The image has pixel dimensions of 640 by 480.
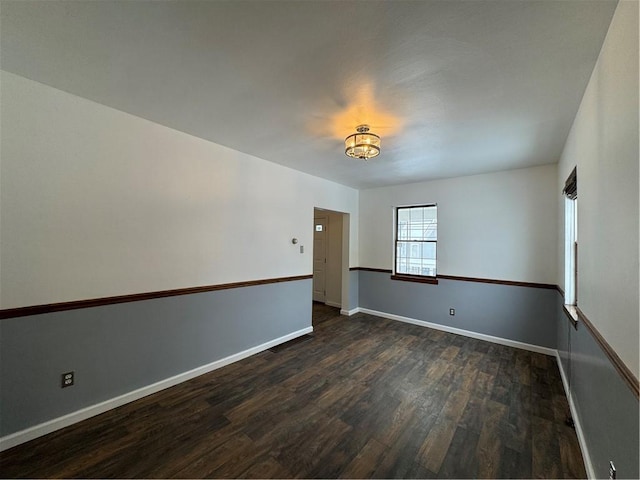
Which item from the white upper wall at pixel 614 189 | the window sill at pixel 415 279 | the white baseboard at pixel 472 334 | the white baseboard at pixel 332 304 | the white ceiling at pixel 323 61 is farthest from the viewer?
the white baseboard at pixel 332 304

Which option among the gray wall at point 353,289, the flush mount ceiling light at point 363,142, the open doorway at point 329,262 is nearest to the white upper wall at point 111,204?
the flush mount ceiling light at point 363,142

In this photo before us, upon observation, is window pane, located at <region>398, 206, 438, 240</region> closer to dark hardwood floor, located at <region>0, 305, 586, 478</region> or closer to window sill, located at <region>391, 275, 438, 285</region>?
window sill, located at <region>391, 275, 438, 285</region>

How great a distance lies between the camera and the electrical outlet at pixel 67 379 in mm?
2035

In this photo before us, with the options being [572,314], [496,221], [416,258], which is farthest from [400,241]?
[572,314]

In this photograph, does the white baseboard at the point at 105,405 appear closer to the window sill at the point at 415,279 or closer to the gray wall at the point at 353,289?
the gray wall at the point at 353,289

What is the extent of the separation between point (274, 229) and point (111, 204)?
6.10 feet

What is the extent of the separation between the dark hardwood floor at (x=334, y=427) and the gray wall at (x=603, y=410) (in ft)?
1.02

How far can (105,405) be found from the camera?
2217mm

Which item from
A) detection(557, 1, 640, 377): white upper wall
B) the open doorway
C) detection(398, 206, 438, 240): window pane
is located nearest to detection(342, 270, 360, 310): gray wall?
the open doorway

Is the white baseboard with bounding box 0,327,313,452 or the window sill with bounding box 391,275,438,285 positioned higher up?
the window sill with bounding box 391,275,438,285

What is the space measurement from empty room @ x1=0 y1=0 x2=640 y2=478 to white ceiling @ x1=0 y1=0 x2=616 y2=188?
15 millimetres

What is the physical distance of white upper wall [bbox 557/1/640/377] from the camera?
1036 mm

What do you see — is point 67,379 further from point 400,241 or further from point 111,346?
point 400,241

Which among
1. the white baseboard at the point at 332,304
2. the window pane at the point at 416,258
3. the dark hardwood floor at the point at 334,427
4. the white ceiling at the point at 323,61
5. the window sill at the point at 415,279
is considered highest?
the white ceiling at the point at 323,61
